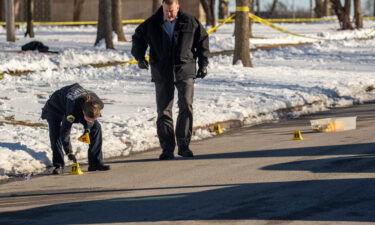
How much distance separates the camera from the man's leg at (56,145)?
10586 millimetres

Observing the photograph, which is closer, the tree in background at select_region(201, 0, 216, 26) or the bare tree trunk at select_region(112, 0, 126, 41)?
the bare tree trunk at select_region(112, 0, 126, 41)

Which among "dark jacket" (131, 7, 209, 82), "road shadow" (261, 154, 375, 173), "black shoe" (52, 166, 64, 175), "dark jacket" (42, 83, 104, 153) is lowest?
"black shoe" (52, 166, 64, 175)

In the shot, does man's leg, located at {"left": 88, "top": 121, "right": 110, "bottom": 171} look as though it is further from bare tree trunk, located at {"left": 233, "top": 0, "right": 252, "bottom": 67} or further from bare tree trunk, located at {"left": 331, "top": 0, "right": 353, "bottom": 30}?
bare tree trunk, located at {"left": 331, "top": 0, "right": 353, "bottom": 30}

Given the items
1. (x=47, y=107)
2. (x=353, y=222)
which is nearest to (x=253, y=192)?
(x=353, y=222)

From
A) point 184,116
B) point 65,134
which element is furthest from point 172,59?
point 65,134

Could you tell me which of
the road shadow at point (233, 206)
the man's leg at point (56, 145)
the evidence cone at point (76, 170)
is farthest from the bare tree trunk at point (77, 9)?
the road shadow at point (233, 206)

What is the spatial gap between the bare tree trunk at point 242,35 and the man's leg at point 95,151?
1426 centimetres

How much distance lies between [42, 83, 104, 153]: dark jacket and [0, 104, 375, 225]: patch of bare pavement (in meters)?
0.55

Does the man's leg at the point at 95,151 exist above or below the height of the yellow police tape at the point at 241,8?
below

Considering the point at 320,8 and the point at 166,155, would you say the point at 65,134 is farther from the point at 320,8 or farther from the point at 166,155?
the point at 320,8

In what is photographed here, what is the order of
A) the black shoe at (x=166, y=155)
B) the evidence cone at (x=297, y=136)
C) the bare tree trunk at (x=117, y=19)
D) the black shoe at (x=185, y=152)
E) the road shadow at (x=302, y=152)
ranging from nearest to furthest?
the road shadow at (x=302, y=152) → the black shoe at (x=166, y=155) → the black shoe at (x=185, y=152) → the evidence cone at (x=297, y=136) → the bare tree trunk at (x=117, y=19)

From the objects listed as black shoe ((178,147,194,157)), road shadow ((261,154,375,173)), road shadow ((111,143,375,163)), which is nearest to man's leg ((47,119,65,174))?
road shadow ((111,143,375,163))

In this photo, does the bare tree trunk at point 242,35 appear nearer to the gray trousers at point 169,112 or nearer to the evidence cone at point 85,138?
the gray trousers at point 169,112

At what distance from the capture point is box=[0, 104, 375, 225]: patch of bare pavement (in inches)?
305
